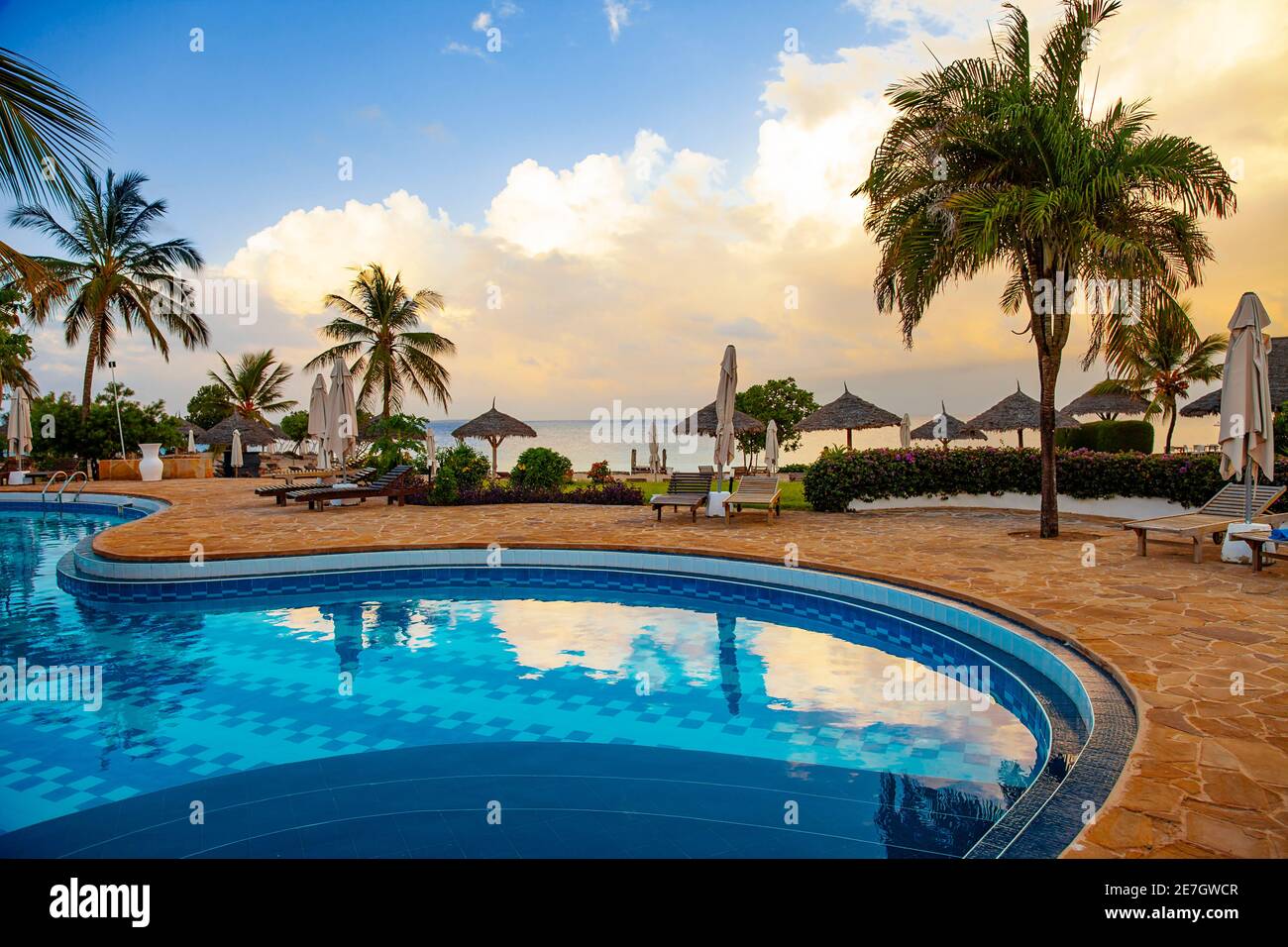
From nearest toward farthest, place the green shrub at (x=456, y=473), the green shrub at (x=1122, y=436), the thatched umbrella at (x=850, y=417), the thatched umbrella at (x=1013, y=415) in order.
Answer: the green shrub at (x=456, y=473), the green shrub at (x=1122, y=436), the thatched umbrella at (x=850, y=417), the thatched umbrella at (x=1013, y=415)

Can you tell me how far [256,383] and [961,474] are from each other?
35.0 meters

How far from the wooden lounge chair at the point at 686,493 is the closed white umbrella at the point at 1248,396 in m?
7.48

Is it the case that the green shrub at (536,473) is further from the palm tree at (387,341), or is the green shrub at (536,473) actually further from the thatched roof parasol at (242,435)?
the thatched roof parasol at (242,435)

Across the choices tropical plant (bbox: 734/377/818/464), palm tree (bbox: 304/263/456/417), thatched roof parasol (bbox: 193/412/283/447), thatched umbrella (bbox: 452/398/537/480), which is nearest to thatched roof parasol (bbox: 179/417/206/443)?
thatched roof parasol (bbox: 193/412/283/447)

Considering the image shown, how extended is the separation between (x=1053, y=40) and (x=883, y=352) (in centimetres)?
1237

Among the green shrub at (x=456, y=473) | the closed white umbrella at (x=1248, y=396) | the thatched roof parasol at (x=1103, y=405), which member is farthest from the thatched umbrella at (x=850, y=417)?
the closed white umbrella at (x=1248, y=396)

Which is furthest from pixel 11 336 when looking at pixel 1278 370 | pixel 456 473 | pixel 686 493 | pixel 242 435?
pixel 1278 370

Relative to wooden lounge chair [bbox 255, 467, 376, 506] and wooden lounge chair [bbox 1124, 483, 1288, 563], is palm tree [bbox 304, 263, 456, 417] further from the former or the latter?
wooden lounge chair [bbox 1124, 483, 1288, 563]

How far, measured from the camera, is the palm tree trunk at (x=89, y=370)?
78.4 feet

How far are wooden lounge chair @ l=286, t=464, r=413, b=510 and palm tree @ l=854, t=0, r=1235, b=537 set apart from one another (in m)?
10.8

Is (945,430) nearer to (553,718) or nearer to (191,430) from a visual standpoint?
(553,718)

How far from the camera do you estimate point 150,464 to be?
22.8 m
